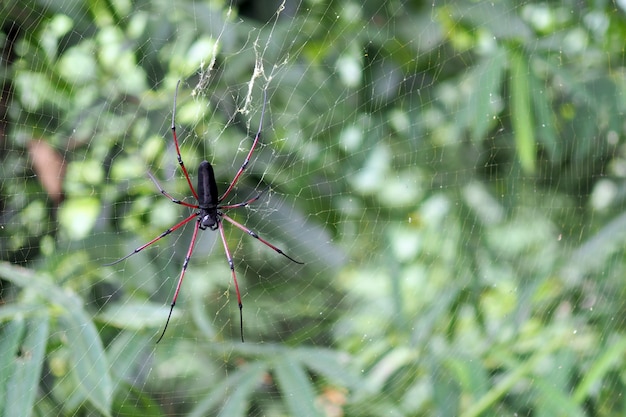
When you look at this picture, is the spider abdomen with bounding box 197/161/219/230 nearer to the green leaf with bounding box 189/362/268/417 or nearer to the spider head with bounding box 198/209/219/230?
the spider head with bounding box 198/209/219/230

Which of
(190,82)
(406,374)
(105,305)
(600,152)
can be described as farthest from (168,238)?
(600,152)

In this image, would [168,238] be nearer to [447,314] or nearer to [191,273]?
[191,273]

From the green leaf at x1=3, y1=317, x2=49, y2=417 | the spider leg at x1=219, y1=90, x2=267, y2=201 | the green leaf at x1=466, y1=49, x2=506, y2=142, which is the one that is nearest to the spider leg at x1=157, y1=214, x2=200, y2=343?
the spider leg at x1=219, y1=90, x2=267, y2=201

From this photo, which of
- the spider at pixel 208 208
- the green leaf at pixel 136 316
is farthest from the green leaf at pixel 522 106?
the green leaf at pixel 136 316

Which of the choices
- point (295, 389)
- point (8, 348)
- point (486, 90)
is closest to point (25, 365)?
point (8, 348)

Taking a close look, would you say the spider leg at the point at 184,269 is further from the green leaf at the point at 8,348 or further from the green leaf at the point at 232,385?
the green leaf at the point at 8,348

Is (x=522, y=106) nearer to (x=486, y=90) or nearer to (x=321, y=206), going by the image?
(x=486, y=90)
